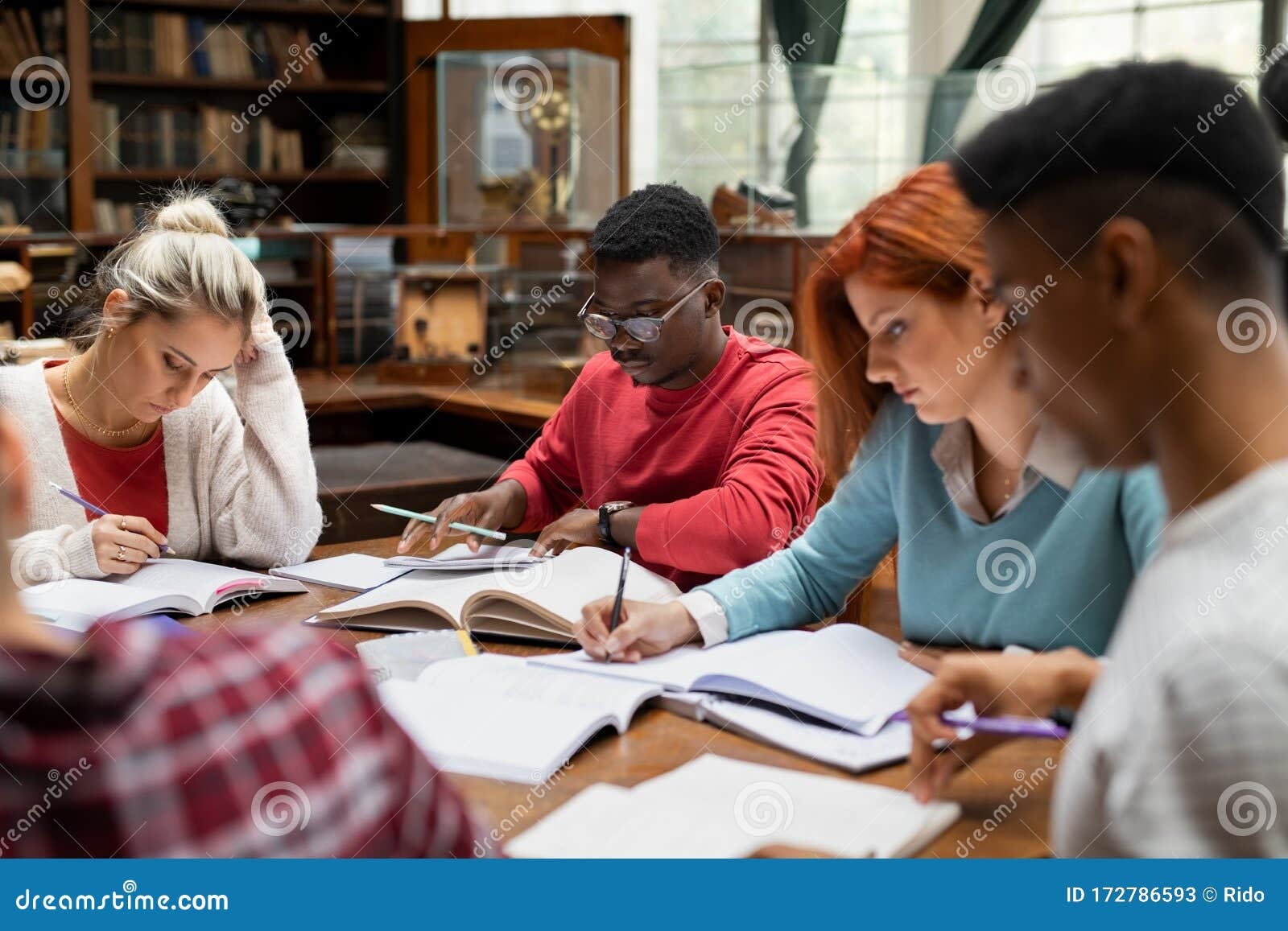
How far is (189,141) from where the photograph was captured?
6.06 m

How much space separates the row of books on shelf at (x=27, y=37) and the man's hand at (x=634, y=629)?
501 centimetres

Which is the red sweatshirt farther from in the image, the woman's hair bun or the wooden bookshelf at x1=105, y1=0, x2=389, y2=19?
the wooden bookshelf at x1=105, y1=0, x2=389, y2=19

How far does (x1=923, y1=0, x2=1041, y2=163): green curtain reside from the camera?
6113mm

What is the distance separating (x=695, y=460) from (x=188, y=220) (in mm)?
931

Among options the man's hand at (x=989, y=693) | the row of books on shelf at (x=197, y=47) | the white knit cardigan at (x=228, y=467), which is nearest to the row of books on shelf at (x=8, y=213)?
the row of books on shelf at (x=197, y=47)

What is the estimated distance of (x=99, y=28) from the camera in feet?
18.7

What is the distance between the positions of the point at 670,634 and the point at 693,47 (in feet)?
20.5

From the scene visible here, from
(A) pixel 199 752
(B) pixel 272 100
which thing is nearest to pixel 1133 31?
(B) pixel 272 100

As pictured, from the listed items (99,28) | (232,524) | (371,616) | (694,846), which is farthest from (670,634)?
(99,28)

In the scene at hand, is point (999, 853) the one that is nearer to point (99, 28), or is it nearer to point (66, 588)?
point (66, 588)

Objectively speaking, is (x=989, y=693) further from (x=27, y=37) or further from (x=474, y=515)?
(x=27, y=37)

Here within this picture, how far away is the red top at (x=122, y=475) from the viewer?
7.07 ft

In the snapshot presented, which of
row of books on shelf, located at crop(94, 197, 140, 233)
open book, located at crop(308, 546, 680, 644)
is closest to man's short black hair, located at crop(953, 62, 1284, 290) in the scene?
open book, located at crop(308, 546, 680, 644)

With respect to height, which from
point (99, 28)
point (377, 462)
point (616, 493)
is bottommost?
point (377, 462)
